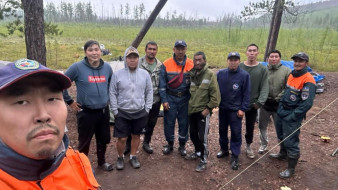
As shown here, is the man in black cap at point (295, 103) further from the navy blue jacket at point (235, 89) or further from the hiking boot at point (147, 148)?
the hiking boot at point (147, 148)

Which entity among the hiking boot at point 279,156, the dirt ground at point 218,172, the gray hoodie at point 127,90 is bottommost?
the dirt ground at point 218,172

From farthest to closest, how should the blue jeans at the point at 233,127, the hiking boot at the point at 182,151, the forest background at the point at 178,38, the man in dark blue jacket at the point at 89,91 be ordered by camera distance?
the forest background at the point at 178,38 → the hiking boot at the point at 182,151 → the blue jeans at the point at 233,127 → the man in dark blue jacket at the point at 89,91

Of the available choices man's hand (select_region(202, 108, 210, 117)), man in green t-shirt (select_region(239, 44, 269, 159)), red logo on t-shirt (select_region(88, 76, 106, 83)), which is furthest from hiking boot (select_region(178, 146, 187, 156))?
red logo on t-shirt (select_region(88, 76, 106, 83))

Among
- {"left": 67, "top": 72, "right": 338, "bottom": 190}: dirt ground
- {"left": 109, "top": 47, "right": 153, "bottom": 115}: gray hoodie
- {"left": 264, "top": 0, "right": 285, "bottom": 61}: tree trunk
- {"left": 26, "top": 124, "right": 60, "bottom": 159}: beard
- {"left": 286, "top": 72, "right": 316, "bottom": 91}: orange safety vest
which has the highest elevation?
{"left": 264, "top": 0, "right": 285, "bottom": 61}: tree trunk

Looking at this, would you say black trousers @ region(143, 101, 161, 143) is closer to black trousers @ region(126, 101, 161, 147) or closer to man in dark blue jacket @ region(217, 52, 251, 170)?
black trousers @ region(126, 101, 161, 147)

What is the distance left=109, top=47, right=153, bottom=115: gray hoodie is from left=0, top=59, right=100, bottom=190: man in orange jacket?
2.29 meters

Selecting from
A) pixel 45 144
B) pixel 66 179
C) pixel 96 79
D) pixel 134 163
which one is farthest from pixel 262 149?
pixel 45 144

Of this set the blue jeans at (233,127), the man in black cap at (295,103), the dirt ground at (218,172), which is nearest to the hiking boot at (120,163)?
the dirt ground at (218,172)

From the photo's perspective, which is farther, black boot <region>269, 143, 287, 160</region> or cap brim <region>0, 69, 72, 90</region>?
black boot <region>269, 143, 287, 160</region>

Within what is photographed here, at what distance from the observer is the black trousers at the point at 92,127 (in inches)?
120

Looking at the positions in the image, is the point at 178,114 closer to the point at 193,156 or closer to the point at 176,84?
the point at 176,84

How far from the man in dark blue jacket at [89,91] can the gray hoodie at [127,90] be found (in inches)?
4.0

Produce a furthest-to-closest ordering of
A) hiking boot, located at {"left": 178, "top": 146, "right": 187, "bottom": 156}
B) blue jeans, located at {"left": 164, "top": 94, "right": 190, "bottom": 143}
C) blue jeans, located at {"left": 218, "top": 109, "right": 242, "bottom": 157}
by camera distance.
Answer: hiking boot, located at {"left": 178, "top": 146, "right": 187, "bottom": 156} → blue jeans, located at {"left": 164, "top": 94, "right": 190, "bottom": 143} → blue jeans, located at {"left": 218, "top": 109, "right": 242, "bottom": 157}

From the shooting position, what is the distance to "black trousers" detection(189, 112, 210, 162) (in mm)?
3494
